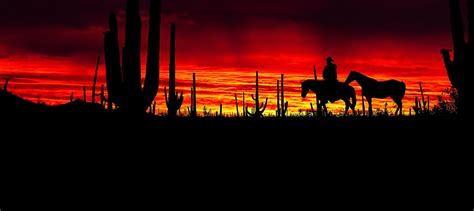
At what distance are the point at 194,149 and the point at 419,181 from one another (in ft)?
14.2

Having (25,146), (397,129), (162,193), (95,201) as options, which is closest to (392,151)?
(397,129)

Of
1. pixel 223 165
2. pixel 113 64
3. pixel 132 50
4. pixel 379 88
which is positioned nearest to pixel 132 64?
pixel 132 50

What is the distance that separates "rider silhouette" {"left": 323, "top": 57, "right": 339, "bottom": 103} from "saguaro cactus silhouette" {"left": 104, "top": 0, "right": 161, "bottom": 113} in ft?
32.4

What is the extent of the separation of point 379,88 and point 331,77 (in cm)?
272

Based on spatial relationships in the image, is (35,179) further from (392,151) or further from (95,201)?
(392,151)

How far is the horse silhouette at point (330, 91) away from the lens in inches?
970

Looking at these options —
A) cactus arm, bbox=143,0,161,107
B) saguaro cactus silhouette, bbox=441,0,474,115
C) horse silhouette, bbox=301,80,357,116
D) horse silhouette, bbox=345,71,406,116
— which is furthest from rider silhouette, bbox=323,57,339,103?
cactus arm, bbox=143,0,161,107

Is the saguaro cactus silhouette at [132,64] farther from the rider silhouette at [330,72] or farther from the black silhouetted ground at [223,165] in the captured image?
the rider silhouette at [330,72]

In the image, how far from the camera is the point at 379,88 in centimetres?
2577

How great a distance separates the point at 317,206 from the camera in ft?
27.2

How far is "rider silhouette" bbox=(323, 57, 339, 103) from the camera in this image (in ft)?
77.9

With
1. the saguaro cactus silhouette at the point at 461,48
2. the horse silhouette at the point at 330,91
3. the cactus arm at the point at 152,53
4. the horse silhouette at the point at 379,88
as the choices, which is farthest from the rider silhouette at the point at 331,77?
the cactus arm at the point at 152,53

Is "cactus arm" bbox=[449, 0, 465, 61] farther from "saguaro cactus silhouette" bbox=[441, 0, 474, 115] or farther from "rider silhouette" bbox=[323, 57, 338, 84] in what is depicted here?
"rider silhouette" bbox=[323, 57, 338, 84]

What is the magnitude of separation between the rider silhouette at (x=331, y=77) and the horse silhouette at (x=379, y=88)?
36.9 inches
